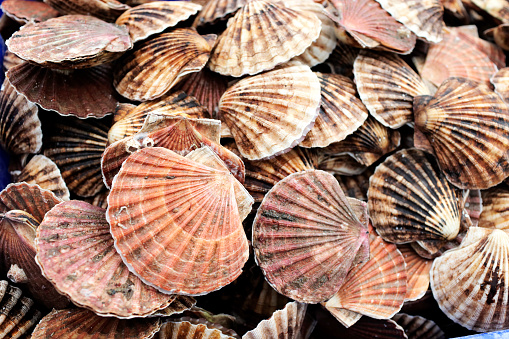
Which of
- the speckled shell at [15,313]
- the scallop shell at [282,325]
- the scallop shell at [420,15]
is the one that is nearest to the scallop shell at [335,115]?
the scallop shell at [420,15]

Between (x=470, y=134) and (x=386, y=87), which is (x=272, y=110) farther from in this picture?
(x=470, y=134)

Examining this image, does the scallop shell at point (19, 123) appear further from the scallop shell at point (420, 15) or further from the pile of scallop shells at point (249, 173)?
the scallop shell at point (420, 15)

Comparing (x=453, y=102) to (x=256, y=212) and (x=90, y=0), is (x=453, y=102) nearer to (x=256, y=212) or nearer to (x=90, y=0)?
(x=256, y=212)

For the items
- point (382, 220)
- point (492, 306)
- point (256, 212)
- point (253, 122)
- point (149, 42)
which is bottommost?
point (492, 306)

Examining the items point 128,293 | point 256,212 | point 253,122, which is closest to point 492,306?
point 256,212

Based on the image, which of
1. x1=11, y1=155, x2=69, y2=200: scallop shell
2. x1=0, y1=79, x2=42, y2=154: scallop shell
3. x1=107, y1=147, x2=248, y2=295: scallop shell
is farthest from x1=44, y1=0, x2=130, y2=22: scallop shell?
x1=107, y1=147, x2=248, y2=295: scallop shell

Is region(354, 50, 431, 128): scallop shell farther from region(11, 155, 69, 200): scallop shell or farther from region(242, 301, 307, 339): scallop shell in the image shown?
region(11, 155, 69, 200): scallop shell
